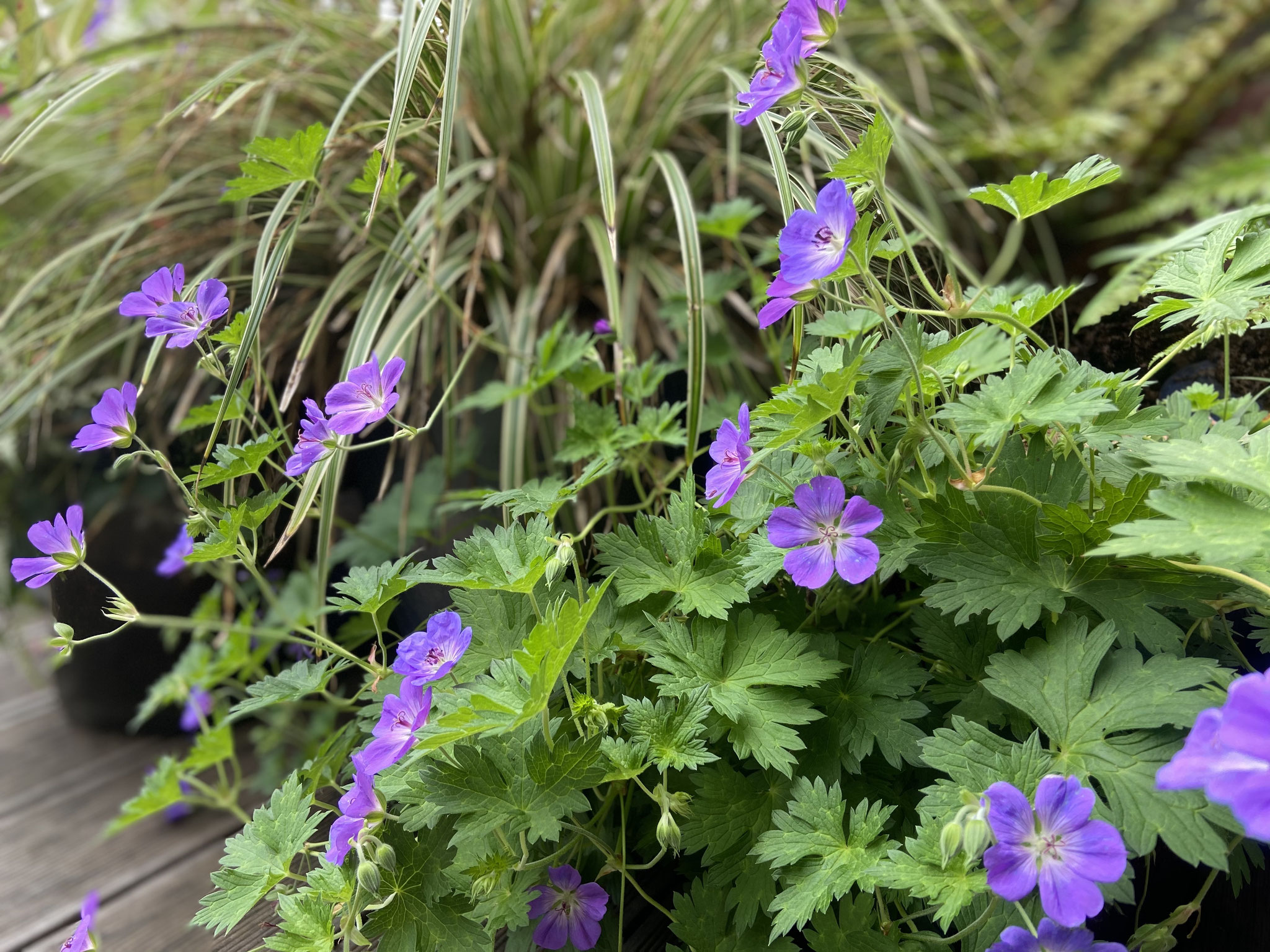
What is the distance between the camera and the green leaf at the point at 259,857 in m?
0.52

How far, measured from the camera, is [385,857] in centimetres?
48

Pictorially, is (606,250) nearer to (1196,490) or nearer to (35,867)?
(1196,490)

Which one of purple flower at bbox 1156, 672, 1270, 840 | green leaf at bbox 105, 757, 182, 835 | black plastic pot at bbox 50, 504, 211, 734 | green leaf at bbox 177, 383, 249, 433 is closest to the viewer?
purple flower at bbox 1156, 672, 1270, 840

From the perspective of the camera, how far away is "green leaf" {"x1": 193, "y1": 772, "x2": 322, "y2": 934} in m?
0.52

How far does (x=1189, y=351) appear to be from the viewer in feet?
2.81

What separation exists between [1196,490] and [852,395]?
0.19 metres

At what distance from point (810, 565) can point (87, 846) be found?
1.08 meters

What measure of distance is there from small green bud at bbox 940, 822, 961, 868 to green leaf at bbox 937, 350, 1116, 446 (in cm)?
23

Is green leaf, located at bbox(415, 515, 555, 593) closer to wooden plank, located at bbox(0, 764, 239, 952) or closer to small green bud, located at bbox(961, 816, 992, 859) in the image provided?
small green bud, located at bbox(961, 816, 992, 859)

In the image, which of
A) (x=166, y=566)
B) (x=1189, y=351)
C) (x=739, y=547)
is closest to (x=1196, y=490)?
(x=739, y=547)

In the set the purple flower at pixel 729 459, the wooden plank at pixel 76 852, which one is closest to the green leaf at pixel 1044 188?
the purple flower at pixel 729 459

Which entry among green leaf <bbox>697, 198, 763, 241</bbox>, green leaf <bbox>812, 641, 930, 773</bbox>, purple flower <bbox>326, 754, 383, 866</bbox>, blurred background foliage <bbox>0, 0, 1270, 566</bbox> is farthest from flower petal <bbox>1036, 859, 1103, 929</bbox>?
green leaf <bbox>697, 198, 763, 241</bbox>

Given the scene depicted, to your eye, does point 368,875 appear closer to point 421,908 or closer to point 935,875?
point 421,908

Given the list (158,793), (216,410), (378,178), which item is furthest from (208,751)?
(378,178)
